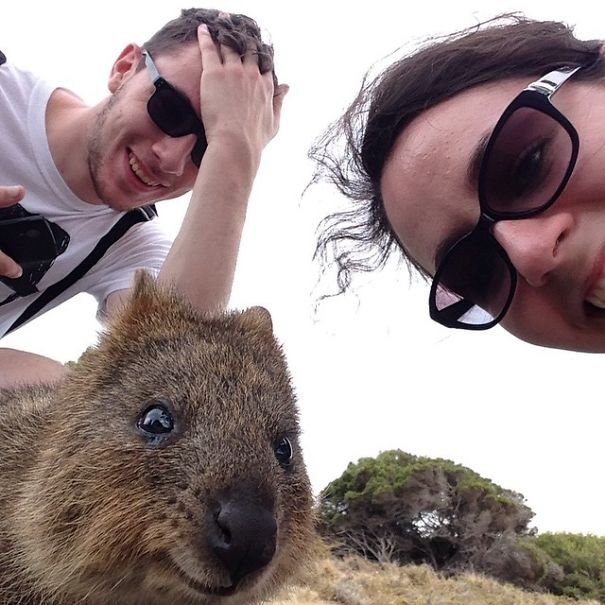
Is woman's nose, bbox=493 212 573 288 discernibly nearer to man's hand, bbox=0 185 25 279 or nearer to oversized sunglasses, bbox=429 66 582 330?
oversized sunglasses, bbox=429 66 582 330

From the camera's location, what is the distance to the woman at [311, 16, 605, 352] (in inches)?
109

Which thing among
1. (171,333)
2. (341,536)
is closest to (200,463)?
(171,333)

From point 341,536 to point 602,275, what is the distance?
30.2ft

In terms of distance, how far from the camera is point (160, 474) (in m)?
2.16

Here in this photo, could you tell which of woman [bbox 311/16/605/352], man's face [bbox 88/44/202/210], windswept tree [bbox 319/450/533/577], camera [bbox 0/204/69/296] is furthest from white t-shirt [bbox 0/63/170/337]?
windswept tree [bbox 319/450/533/577]

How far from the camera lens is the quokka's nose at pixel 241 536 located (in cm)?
190

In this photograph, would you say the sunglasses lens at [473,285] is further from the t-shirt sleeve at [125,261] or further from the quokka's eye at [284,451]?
the t-shirt sleeve at [125,261]

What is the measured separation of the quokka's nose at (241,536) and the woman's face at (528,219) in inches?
61.0

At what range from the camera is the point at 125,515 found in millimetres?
2137

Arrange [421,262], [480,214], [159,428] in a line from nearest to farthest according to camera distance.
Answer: [159,428], [480,214], [421,262]

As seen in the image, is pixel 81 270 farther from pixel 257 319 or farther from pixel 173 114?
pixel 257 319

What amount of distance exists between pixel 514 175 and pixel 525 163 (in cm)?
6

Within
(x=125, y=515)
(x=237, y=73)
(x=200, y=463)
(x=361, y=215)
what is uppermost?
(x=237, y=73)

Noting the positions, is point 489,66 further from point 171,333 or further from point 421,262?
point 171,333
